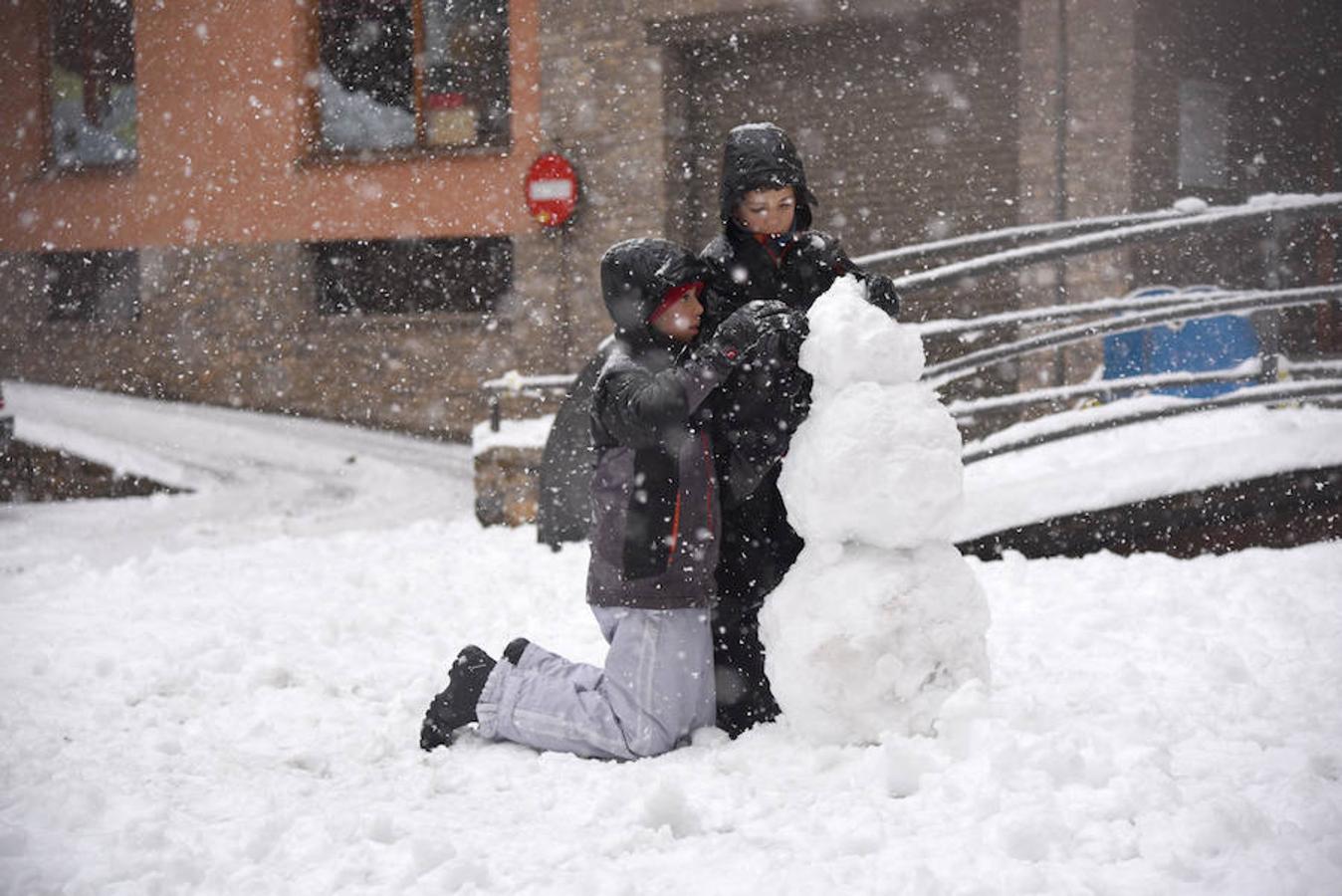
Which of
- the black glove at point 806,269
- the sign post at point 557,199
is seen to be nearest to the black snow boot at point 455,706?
the black glove at point 806,269

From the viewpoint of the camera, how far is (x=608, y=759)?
10.3 feet

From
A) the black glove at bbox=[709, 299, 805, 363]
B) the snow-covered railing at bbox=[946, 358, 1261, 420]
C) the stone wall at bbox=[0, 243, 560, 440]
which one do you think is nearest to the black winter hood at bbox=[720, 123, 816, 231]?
the black glove at bbox=[709, 299, 805, 363]

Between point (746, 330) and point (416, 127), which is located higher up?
point (416, 127)

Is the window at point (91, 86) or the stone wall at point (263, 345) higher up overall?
the window at point (91, 86)

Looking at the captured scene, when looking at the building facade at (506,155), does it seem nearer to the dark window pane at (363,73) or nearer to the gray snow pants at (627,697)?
the dark window pane at (363,73)

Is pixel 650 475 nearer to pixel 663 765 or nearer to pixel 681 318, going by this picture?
pixel 681 318

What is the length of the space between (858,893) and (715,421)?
1367mm

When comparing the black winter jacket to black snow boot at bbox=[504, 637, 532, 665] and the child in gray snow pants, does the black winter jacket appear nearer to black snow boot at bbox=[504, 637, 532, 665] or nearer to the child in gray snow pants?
the child in gray snow pants

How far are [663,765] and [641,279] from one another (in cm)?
129

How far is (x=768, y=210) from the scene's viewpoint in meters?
3.47

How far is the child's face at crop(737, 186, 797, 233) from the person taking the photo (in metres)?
3.46

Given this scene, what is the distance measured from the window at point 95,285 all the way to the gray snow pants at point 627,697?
12.2 m

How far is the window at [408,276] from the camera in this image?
1254cm

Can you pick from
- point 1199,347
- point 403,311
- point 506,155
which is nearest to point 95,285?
point 403,311
